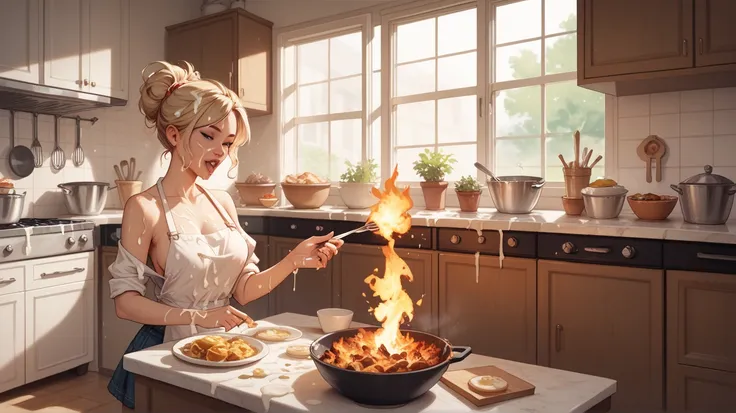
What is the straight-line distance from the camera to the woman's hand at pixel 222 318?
53.2 inches

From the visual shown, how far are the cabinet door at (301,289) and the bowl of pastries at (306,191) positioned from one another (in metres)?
0.29

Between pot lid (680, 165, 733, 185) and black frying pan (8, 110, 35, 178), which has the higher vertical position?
black frying pan (8, 110, 35, 178)

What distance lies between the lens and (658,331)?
2.35 metres

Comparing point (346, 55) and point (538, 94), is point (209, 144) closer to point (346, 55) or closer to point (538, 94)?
point (538, 94)

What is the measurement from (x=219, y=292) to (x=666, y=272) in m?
1.88

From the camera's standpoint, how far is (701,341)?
2.26 m

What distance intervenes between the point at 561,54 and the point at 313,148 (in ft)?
6.86

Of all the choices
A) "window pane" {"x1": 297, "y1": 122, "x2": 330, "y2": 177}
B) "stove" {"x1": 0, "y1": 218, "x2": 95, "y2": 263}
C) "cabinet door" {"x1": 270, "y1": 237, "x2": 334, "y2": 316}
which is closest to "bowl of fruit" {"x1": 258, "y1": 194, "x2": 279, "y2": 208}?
"cabinet door" {"x1": 270, "y1": 237, "x2": 334, "y2": 316}

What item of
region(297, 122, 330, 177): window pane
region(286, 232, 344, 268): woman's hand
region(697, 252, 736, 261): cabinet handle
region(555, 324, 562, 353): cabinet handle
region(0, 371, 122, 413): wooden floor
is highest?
region(297, 122, 330, 177): window pane

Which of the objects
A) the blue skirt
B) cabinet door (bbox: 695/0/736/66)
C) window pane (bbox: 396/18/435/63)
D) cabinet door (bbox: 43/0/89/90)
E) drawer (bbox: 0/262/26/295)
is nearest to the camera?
the blue skirt

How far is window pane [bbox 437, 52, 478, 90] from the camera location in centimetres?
378

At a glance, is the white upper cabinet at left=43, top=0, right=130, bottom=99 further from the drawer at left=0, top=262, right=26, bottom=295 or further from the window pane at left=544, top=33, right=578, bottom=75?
the window pane at left=544, top=33, right=578, bottom=75

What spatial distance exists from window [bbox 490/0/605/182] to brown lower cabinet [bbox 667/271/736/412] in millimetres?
1157

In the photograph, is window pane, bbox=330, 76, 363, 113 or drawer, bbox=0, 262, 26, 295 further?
window pane, bbox=330, 76, 363, 113
